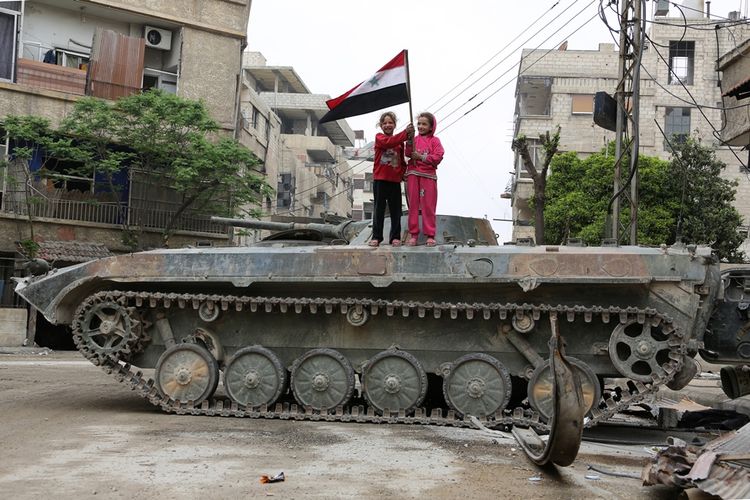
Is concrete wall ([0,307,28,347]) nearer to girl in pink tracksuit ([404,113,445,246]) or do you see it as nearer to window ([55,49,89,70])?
window ([55,49,89,70])

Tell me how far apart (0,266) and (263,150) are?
51.9 ft

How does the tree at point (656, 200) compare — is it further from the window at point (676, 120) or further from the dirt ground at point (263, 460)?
the dirt ground at point (263, 460)

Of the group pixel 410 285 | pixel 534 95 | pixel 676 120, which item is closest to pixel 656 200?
pixel 676 120


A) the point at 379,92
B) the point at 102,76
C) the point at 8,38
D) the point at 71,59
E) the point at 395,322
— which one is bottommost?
the point at 395,322

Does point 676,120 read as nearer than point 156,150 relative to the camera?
No

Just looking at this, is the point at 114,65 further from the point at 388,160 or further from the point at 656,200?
the point at 656,200

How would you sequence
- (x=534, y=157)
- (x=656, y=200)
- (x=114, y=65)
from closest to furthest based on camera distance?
(x=114, y=65) → (x=656, y=200) → (x=534, y=157)

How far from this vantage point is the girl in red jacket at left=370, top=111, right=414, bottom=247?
10453 millimetres

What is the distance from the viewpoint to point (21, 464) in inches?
263

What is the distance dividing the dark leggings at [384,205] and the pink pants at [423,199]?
19cm

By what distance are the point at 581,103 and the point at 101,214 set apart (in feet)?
93.3

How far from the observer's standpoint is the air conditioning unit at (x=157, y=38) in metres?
28.6

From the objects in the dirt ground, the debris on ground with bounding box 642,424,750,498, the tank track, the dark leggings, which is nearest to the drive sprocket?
the tank track

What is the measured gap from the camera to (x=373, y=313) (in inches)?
391
